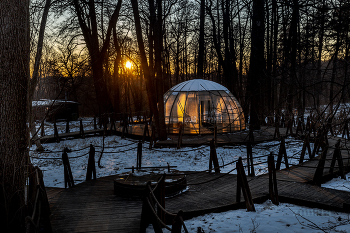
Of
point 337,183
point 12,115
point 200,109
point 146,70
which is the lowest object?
point 337,183

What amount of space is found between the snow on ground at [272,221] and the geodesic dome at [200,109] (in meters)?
10.8

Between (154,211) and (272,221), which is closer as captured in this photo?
(154,211)

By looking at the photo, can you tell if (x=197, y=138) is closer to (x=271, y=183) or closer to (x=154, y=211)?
(x=271, y=183)

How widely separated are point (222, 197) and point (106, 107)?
17210 mm

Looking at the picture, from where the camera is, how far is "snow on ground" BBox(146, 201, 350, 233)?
4.97 meters

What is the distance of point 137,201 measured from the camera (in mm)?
6277

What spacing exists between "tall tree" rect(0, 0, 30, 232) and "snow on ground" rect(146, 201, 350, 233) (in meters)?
2.48

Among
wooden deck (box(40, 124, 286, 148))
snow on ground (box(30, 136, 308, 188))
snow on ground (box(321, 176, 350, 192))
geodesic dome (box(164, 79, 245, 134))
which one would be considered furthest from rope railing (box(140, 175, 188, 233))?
geodesic dome (box(164, 79, 245, 134))

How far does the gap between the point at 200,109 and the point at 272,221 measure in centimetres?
1184

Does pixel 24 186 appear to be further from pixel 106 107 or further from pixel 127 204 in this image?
pixel 106 107

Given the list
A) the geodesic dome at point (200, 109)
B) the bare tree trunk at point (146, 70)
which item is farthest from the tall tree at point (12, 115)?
the geodesic dome at point (200, 109)

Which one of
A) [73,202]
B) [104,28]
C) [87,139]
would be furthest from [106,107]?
[73,202]

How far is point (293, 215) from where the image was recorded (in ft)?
18.3

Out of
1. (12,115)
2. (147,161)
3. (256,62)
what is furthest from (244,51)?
(12,115)
